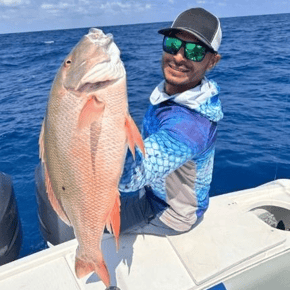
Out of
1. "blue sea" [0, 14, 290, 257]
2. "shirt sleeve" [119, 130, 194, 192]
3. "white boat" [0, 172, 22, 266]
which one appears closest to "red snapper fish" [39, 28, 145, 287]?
"shirt sleeve" [119, 130, 194, 192]

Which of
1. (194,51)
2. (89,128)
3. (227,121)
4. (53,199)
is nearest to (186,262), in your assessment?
(53,199)

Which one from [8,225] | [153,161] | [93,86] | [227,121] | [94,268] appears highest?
[93,86]

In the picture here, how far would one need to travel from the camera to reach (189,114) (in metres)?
2.45

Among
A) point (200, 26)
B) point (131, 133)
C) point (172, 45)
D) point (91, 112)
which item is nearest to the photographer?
point (91, 112)

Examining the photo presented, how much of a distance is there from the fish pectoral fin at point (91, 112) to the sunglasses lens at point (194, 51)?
1.26m

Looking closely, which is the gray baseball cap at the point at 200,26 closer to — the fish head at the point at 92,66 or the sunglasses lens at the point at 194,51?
the sunglasses lens at the point at 194,51

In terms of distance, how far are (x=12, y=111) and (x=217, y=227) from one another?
999 centimetres

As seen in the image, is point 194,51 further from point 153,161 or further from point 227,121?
point 227,121

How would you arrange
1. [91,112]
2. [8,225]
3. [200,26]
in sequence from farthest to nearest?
1. [8,225]
2. [200,26]
3. [91,112]

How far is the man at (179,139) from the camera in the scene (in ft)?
7.13

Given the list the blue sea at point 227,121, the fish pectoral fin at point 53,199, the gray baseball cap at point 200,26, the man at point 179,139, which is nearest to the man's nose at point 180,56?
the man at point 179,139

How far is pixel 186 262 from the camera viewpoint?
2785 mm

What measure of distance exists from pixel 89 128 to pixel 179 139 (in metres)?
0.70

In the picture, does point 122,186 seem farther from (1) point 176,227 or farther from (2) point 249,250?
(2) point 249,250
